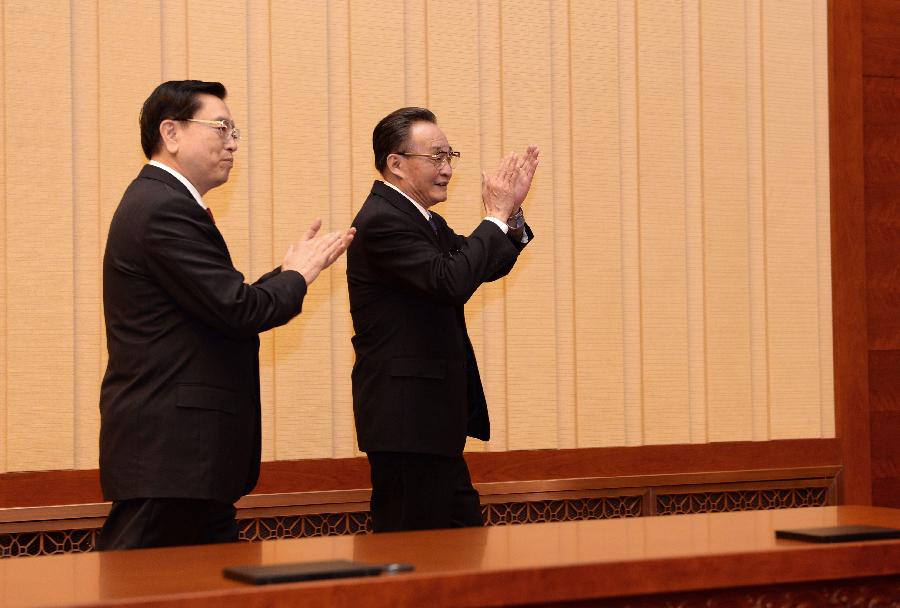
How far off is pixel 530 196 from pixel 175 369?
2055 millimetres

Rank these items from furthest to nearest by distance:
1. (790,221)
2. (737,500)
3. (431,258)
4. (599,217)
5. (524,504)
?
(790,221) → (737,500) → (599,217) → (524,504) → (431,258)

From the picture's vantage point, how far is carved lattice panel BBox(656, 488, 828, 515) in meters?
4.50

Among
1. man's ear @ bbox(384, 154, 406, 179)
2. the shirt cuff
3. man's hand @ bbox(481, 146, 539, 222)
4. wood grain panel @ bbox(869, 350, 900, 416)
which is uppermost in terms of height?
man's ear @ bbox(384, 154, 406, 179)

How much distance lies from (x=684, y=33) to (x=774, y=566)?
9.94 feet

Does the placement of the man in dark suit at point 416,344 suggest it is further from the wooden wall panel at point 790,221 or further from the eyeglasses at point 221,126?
the wooden wall panel at point 790,221

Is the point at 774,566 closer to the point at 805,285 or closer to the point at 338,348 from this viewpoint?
the point at 338,348

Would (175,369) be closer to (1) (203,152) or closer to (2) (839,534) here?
(1) (203,152)

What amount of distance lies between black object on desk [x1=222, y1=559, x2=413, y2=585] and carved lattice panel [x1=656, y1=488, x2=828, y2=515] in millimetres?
2847

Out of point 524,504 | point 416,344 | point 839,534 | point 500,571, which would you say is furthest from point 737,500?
point 500,571

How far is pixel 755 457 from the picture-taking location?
4.60m

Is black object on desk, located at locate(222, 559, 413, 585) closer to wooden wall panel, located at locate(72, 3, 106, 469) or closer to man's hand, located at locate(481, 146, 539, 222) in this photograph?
man's hand, located at locate(481, 146, 539, 222)

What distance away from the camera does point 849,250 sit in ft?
15.6

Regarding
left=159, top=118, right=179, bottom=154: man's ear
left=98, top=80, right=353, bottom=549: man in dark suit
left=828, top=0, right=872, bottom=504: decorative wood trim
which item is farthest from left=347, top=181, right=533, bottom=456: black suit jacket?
left=828, top=0, right=872, bottom=504: decorative wood trim

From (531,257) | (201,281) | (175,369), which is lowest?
(175,369)
